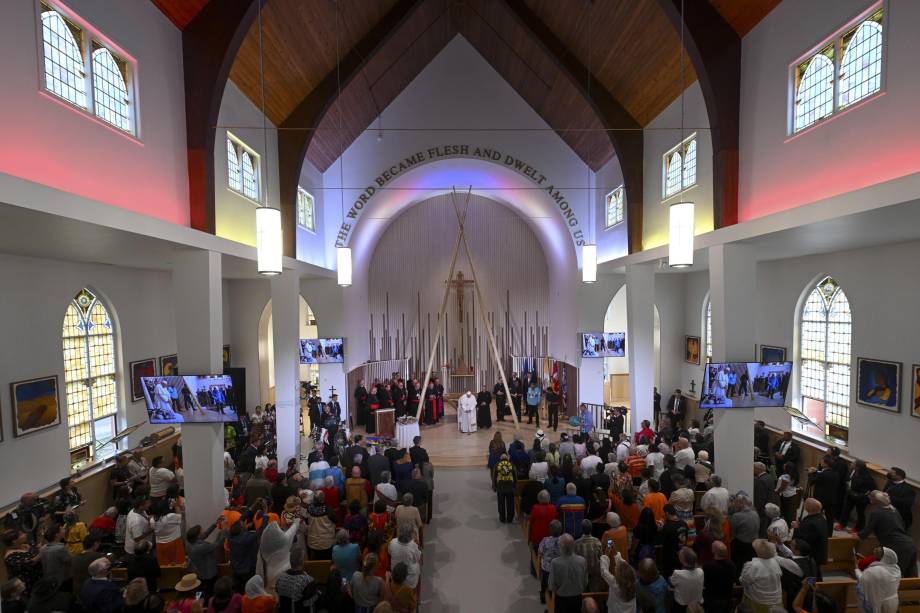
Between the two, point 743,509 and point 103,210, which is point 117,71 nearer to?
point 103,210

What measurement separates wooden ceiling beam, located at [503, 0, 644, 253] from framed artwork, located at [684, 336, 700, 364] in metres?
4.07

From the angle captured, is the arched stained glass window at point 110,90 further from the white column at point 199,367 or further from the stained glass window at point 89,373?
the stained glass window at point 89,373

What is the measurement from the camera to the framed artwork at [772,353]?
33.5 feet

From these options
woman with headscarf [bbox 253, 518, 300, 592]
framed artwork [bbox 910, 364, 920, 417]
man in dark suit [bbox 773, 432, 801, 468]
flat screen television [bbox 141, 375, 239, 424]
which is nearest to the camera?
woman with headscarf [bbox 253, 518, 300, 592]

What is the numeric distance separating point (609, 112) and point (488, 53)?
145 inches

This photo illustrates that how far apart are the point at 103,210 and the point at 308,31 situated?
569cm

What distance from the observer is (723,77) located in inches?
289

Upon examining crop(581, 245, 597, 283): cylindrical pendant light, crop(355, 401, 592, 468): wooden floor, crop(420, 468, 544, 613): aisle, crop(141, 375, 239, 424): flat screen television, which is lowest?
crop(355, 401, 592, 468): wooden floor

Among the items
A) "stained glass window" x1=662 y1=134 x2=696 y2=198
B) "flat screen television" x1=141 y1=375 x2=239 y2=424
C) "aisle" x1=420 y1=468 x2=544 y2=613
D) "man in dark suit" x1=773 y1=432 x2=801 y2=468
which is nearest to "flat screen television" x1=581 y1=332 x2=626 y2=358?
"stained glass window" x1=662 y1=134 x2=696 y2=198

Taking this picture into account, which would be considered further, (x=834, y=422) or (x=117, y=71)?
(x=834, y=422)

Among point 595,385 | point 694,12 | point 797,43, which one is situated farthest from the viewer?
point 595,385

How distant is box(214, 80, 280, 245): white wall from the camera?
8094mm

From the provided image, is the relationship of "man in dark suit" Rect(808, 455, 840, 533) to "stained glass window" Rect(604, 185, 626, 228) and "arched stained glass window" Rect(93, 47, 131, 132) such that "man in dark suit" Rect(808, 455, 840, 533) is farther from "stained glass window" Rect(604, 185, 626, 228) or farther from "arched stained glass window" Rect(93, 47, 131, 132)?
"arched stained glass window" Rect(93, 47, 131, 132)

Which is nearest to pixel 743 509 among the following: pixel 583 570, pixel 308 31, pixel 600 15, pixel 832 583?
pixel 832 583
